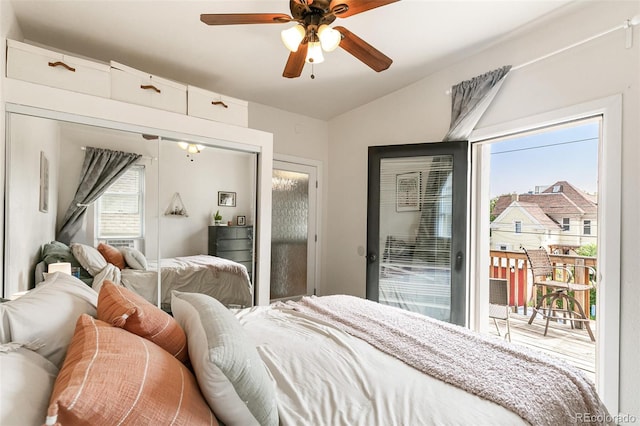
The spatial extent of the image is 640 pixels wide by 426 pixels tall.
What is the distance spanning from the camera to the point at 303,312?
78.7 inches

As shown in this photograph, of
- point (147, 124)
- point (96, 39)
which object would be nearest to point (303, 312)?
point (147, 124)

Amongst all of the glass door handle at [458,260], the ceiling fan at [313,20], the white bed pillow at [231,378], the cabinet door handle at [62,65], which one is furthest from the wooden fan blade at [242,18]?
the glass door handle at [458,260]

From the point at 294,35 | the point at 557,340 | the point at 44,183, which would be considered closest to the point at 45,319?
the point at 44,183

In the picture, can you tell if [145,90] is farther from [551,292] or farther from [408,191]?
[551,292]

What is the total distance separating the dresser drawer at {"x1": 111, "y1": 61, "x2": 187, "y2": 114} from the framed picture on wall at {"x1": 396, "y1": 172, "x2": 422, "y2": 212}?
7.16ft

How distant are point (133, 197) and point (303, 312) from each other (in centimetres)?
161

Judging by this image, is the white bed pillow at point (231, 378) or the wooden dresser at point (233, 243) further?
the wooden dresser at point (233, 243)

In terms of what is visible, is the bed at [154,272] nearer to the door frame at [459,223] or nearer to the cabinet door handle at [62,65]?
the cabinet door handle at [62,65]

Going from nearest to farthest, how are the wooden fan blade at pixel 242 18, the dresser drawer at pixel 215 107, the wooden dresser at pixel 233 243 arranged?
the wooden fan blade at pixel 242 18 < the dresser drawer at pixel 215 107 < the wooden dresser at pixel 233 243

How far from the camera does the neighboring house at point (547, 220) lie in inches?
153

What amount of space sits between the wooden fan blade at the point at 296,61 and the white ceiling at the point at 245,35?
17.5 inches

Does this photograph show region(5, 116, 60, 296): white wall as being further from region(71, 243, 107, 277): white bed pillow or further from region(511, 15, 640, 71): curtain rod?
region(511, 15, 640, 71): curtain rod

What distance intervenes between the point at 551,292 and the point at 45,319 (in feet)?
15.8

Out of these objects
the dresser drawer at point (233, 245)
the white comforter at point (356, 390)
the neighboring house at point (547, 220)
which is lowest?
the white comforter at point (356, 390)
